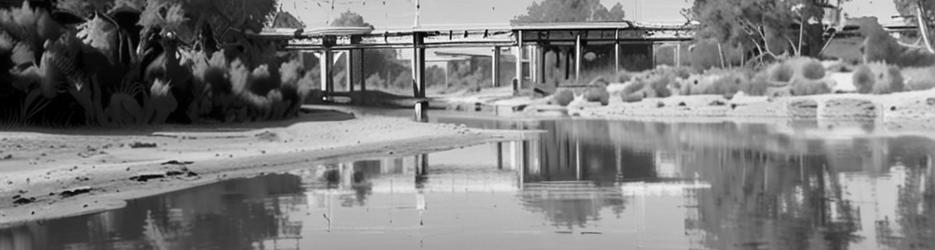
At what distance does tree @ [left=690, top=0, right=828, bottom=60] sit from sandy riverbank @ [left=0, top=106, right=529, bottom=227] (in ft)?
137

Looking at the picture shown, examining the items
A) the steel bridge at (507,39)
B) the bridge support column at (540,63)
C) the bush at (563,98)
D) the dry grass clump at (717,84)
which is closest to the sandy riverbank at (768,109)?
the dry grass clump at (717,84)

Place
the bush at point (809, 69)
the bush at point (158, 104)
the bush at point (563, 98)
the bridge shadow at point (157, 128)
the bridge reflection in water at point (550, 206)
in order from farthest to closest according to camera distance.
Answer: the bush at point (563, 98)
the bush at point (809, 69)
the bush at point (158, 104)
the bridge shadow at point (157, 128)
the bridge reflection in water at point (550, 206)

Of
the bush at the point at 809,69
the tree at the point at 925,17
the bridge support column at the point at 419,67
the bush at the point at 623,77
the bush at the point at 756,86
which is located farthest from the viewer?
the bridge support column at the point at 419,67

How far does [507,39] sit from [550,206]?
90995 mm

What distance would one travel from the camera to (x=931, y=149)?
31938mm

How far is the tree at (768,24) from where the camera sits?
268 feet

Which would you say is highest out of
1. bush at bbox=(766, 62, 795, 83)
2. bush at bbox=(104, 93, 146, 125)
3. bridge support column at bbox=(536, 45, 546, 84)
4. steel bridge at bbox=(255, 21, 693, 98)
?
steel bridge at bbox=(255, 21, 693, 98)

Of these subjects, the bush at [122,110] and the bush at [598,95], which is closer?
the bush at [122,110]

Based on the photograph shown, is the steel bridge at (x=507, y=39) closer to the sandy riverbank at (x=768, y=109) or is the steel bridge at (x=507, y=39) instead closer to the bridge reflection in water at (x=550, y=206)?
the sandy riverbank at (x=768, y=109)

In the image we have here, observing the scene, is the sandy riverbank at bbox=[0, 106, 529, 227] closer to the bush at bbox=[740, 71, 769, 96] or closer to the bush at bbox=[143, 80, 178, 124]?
the bush at bbox=[143, 80, 178, 124]

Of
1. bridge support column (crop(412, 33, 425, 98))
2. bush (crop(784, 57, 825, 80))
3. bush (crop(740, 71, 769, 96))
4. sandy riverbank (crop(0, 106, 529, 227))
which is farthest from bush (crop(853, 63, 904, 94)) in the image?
bridge support column (crop(412, 33, 425, 98))

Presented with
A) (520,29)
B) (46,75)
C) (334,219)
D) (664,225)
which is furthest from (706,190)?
(520,29)

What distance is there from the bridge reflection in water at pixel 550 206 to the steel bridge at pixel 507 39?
228ft

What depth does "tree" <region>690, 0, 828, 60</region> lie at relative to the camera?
81.8m
